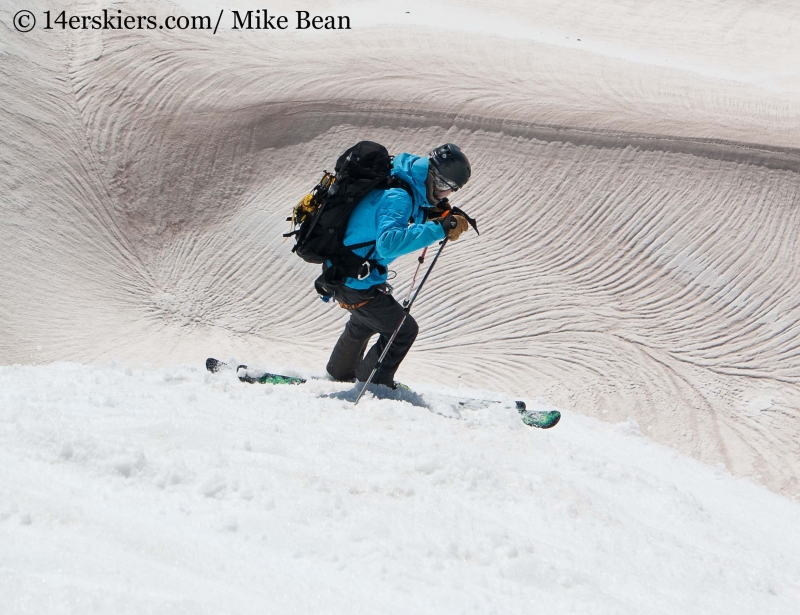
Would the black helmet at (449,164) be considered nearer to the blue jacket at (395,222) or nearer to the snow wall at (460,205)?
the blue jacket at (395,222)

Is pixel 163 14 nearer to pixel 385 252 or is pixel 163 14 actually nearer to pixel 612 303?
pixel 612 303

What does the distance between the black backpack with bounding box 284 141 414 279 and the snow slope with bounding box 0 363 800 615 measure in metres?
1.25

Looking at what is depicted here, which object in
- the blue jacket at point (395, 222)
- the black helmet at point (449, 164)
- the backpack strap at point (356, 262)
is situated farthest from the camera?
the backpack strap at point (356, 262)

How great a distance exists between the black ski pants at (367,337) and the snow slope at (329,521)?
1067 millimetres

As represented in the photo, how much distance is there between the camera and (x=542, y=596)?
317cm

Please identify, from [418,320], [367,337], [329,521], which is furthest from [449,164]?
[418,320]

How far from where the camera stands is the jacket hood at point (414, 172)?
18.3 ft

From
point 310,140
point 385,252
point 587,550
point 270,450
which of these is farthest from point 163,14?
point 587,550

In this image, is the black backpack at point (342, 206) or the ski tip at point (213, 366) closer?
the black backpack at point (342, 206)

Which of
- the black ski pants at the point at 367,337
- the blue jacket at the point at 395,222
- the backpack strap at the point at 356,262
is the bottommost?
the black ski pants at the point at 367,337

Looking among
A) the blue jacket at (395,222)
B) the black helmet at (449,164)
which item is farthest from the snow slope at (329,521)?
the black helmet at (449,164)

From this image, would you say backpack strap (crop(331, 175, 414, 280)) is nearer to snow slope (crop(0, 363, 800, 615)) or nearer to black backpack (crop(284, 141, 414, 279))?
black backpack (crop(284, 141, 414, 279))

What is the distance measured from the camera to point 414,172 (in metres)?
5.58

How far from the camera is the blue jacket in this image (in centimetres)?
529
